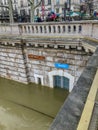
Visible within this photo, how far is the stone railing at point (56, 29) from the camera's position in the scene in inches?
272

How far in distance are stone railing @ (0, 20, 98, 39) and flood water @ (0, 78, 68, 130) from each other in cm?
395

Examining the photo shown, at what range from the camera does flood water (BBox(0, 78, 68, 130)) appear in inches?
298

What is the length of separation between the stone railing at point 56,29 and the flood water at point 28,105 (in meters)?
3.95

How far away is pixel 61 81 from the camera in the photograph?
962 cm

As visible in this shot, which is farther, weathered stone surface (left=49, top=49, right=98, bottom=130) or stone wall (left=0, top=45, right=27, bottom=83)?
stone wall (left=0, top=45, right=27, bottom=83)

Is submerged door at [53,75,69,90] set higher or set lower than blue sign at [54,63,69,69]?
lower

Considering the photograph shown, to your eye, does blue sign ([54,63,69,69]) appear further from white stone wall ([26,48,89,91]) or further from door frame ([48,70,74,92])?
door frame ([48,70,74,92])

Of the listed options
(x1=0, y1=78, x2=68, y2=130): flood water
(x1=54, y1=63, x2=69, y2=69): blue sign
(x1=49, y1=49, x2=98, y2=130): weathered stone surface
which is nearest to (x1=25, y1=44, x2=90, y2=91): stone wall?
(x1=54, y1=63, x2=69, y2=69): blue sign

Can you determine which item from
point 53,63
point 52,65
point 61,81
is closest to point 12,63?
point 52,65

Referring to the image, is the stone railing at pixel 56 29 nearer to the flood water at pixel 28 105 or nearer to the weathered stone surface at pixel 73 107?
the flood water at pixel 28 105

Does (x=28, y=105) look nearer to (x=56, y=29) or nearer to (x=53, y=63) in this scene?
(x=53, y=63)

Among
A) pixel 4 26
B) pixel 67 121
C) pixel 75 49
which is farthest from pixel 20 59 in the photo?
pixel 67 121

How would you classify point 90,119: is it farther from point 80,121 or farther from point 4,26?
point 4,26

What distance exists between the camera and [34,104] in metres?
8.95
